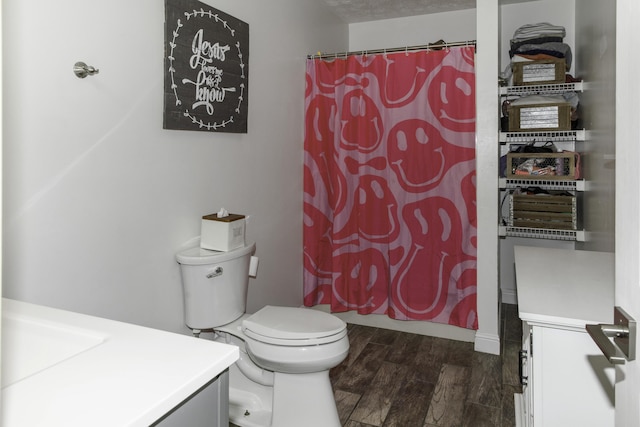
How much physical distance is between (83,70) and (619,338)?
1.65 meters

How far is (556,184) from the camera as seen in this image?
3.01 meters

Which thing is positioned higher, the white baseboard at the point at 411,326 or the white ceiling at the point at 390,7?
the white ceiling at the point at 390,7

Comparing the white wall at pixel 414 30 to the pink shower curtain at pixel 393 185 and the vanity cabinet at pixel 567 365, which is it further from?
the vanity cabinet at pixel 567 365

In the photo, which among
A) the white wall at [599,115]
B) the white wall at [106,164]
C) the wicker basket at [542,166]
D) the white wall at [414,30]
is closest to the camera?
the white wall at [106,164]

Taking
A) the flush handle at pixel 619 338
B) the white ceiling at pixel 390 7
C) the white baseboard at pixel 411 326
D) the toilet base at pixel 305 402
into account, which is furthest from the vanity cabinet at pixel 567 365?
the white ceiling at pixel 390 7

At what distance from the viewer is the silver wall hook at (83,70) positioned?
1.53 metres

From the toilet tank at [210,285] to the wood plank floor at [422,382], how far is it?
0.74 m

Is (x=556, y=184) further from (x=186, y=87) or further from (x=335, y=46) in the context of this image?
(x=186, y=87)

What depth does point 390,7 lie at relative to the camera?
11.5 ft

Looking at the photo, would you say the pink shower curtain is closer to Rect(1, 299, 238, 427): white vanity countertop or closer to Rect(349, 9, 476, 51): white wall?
Rect(349, 9, 476, 51): white wall

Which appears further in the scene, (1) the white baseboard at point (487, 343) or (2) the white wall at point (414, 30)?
(2) the white wall at point (414, 30)

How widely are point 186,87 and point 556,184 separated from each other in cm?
238

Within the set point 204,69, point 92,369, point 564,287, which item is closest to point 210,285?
point 204,69

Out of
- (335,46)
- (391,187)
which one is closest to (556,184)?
(391,187)
